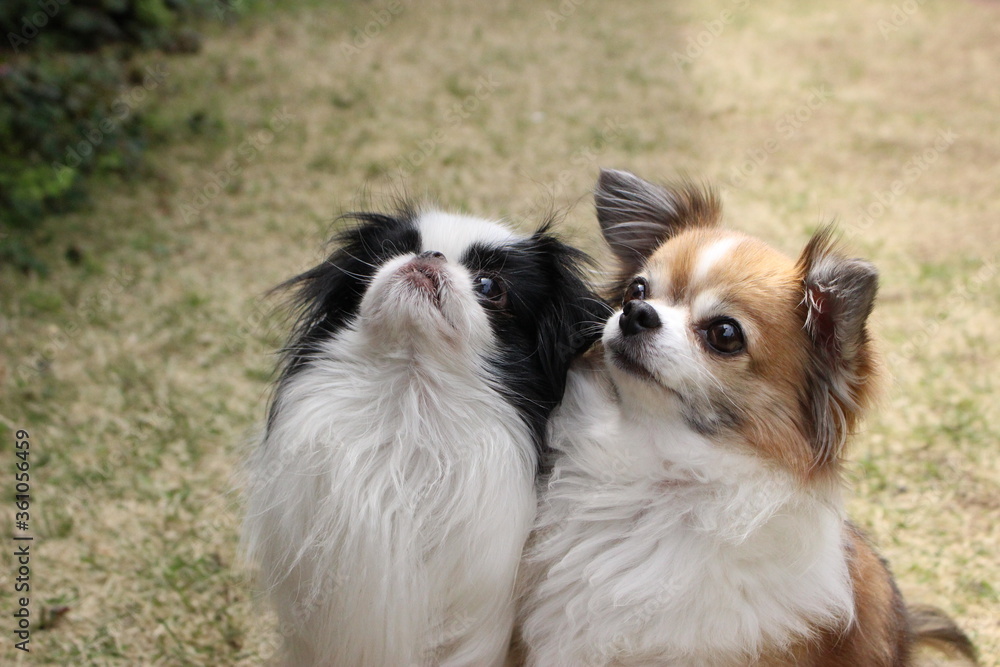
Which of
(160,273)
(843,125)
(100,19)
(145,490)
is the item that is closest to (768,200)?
(843,125)

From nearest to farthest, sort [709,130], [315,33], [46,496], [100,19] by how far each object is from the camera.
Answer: [46,496]
[100,19]
[709,130]
[315,33]

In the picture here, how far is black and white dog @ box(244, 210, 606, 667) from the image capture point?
6.95 feet

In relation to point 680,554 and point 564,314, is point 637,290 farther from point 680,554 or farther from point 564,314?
point 680,554

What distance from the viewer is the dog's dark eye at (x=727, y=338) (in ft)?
6.70

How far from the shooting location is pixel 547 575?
2.19 meters

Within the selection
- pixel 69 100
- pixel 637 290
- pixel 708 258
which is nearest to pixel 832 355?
pixel 708 258

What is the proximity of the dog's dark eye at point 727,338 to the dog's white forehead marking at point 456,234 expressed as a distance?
2.02 ft

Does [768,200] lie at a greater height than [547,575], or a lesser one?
greater

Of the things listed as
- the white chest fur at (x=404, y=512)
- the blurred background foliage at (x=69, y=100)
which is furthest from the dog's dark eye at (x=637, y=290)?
the blurred background foliage at (x=69, y=100)

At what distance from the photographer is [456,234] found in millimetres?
2303

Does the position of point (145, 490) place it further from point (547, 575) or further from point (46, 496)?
point (547, 575)

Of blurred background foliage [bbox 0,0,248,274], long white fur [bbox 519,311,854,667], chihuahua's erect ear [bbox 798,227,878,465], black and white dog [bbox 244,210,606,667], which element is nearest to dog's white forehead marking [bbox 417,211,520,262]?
black and white dog [bbox 244,210,606,667]

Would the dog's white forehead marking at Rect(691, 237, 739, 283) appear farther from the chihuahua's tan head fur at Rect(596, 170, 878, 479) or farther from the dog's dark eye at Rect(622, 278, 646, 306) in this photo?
the dog's dark eye at Rect(622, 278, 646, 306)

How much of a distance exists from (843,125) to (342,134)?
3811mm
